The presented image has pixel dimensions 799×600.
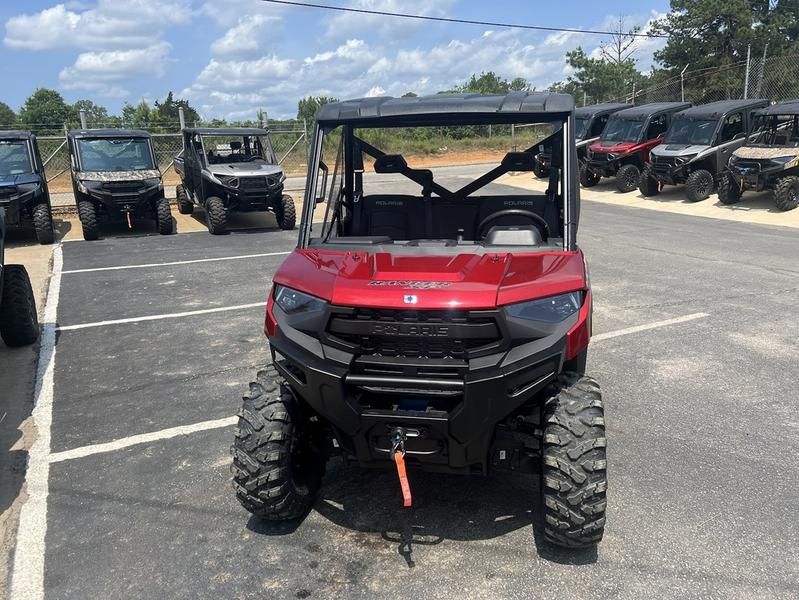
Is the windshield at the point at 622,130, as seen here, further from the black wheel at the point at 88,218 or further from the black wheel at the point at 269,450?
the black wheel at the point at 269,450

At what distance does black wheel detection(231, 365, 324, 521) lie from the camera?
9.73 ft

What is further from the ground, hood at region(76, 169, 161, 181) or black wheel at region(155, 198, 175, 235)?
hood at region(76, 169, 161, 181)

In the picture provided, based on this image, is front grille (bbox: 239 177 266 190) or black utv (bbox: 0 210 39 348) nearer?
black utv (bbox: 0 210 39 348)

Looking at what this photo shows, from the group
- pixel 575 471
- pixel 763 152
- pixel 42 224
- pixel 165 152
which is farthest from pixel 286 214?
pixel 575 471

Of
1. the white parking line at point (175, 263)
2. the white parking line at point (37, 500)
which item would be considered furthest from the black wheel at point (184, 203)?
the white parking line at point (37, 500)

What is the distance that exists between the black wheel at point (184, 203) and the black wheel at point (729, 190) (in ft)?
41.5

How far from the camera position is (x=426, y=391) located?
2607 millimetres

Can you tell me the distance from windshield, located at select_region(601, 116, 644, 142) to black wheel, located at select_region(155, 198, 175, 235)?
12.9 metres

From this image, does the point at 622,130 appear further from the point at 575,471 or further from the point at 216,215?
the point at 575,471

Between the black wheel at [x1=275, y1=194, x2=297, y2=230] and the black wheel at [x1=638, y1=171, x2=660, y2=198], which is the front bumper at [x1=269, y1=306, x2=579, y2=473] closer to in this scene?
the black wheel at [x1=275, y1=194, x2=297, y2=230]

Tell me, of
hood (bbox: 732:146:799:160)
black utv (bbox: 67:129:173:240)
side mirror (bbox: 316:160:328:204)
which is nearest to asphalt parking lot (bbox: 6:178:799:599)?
side mirror (bbox: 316:160:328:204)

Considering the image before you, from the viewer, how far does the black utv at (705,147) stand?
52.7 ft

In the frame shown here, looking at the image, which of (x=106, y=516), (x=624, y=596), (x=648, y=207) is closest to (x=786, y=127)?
(x=648, y=207)

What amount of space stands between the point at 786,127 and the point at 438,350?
15.0 metres
